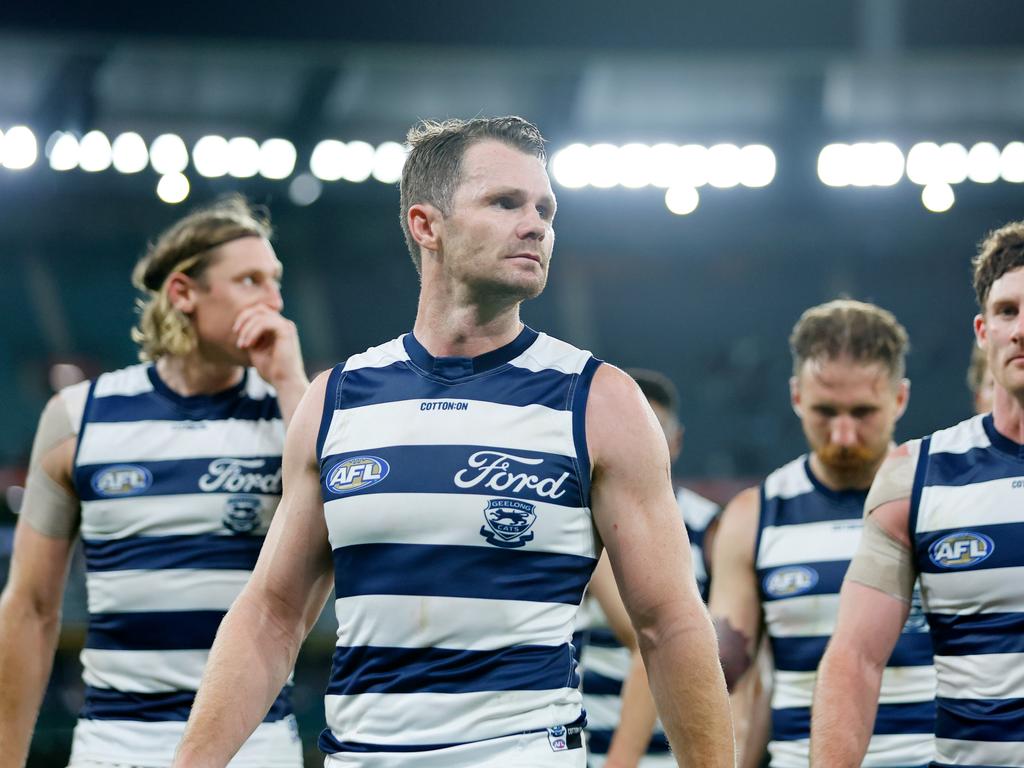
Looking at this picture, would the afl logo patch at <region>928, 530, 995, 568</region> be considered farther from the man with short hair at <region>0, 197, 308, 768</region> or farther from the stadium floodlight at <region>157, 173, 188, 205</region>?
the stadium floodlight at <region>157, 173, 188, 205</region>

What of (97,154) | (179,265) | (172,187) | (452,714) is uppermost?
(97,154)

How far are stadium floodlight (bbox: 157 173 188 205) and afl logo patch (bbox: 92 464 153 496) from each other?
1092 cm

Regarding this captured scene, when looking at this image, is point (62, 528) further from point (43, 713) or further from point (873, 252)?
point (873, 252)

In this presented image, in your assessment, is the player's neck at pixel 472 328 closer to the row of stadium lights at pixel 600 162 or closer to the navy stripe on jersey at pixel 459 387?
the navy stripe on jersey at pixel 459 387

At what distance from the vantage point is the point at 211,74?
14031 mm

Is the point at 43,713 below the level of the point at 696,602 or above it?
above

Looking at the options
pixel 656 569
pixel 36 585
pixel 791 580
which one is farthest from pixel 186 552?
pixel 791 580

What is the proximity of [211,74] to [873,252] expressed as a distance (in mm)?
7484

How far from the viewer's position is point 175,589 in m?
3.62

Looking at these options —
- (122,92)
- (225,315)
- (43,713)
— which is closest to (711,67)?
(122,92)

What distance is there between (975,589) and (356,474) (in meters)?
1.38

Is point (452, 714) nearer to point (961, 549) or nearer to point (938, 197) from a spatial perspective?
point (961, 549)

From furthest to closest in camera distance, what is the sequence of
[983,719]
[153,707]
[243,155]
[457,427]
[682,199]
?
[682,199] → [243,155] → [153,707] → [983,719] → [457,427]

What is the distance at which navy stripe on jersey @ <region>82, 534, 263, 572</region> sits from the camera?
3.65m
